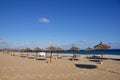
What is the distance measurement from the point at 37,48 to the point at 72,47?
21.6ft

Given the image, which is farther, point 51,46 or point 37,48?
point 37,48

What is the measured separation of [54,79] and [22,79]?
1674 mm

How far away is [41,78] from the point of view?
9641 mm

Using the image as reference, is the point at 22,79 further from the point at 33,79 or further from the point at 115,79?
the point at 115,79

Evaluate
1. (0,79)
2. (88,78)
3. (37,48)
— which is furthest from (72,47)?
(0,79)

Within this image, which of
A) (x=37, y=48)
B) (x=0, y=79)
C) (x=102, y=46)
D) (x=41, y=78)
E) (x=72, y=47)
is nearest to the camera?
(x=0, y=79)

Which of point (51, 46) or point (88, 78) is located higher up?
point (51, 46)

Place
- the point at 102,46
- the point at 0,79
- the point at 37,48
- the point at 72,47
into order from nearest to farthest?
the point at 0,79 < the point at 102,46 < the point at 72,47 < the point at 37,48

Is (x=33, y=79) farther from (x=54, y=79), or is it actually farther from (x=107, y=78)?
(x=107, y=78)

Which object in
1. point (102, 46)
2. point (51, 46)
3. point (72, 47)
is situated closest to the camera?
point (102, 46)

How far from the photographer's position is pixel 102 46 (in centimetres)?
1891

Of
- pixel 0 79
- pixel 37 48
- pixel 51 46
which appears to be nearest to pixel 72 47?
pixel 51 46

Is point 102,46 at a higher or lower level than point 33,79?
higher

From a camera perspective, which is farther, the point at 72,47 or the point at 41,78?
the point at 72,47
